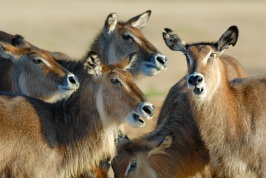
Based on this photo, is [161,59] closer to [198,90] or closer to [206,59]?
[206,59]

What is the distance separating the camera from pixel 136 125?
35.7ft

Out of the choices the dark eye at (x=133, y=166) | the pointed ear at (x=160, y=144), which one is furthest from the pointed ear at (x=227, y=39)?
the dark eye at (x=133, y=166)

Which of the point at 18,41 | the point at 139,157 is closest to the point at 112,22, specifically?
the point at 18,41

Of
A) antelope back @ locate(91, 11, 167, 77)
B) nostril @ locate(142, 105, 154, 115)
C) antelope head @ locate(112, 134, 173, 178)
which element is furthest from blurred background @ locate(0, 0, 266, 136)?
nostril @ locate(142, 105, 154, 115)

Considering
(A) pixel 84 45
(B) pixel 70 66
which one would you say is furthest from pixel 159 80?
(B) pixel 70 66

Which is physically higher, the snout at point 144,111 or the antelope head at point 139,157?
the snout at point 144,111

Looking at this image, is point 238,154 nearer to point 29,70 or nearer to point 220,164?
point 220,164

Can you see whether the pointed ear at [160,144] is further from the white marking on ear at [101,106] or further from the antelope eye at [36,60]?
the antelope eye at [36,60]

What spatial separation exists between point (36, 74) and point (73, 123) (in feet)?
6.21

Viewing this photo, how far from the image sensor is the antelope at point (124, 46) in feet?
47.0

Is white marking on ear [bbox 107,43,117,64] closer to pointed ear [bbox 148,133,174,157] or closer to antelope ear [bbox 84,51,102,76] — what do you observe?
pointed ear [bbox 148,133,174,157]

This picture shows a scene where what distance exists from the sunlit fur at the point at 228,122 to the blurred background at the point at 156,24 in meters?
7.76

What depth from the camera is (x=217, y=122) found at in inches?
454

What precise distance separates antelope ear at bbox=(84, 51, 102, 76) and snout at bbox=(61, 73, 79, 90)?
4.32ft
